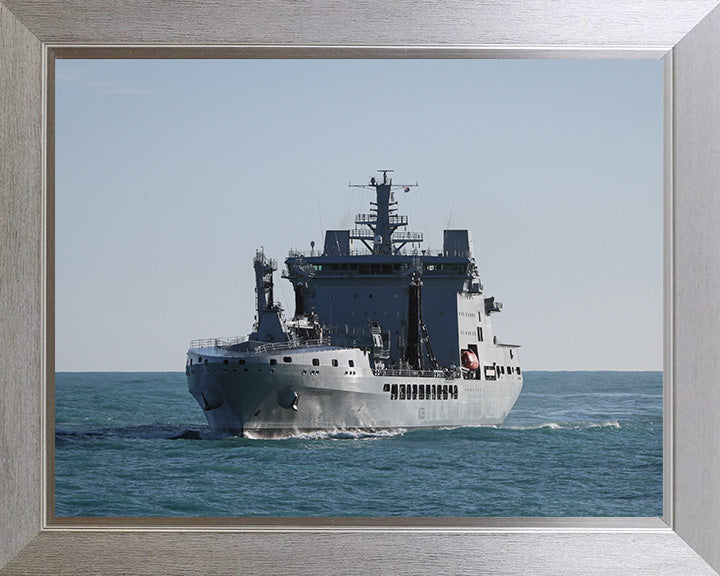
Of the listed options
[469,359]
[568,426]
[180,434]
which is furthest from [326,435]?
[568,426]

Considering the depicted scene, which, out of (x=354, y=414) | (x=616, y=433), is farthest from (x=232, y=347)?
(x=616, y=433)

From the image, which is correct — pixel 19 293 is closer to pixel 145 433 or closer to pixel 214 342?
pixel 214 342

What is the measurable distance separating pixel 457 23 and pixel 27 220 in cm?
214

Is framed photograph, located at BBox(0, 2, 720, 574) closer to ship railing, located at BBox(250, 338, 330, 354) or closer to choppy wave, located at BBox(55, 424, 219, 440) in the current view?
ship railing, located at BBox(250, 338, 330, 354)

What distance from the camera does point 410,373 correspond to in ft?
64.3

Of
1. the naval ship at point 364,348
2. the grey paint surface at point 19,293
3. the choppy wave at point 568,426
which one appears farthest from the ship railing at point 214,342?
the grey paint surface at point 19,293

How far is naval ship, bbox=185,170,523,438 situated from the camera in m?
17.8

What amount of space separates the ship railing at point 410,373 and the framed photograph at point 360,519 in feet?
45.7

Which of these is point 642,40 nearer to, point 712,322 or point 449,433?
point 712,322

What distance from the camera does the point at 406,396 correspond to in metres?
19.5

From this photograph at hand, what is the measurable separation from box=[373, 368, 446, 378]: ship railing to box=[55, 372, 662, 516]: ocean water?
1.05m

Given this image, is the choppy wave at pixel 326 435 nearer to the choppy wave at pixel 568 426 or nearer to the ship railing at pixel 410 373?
the ship railing at pixel 410 373

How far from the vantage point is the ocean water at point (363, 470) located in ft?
37.3

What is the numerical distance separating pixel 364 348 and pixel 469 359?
9.60 ft
